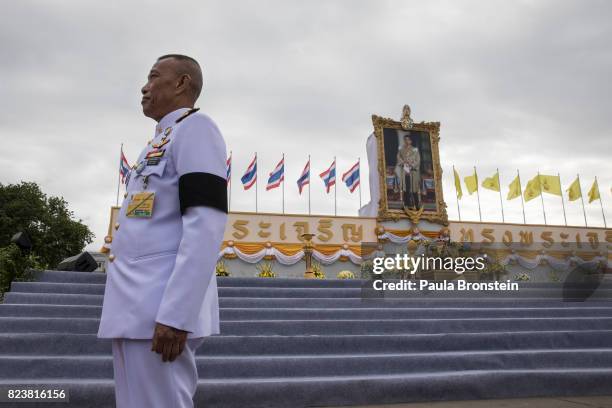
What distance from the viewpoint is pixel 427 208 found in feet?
61.1

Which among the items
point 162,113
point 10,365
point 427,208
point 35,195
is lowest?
point 10,365

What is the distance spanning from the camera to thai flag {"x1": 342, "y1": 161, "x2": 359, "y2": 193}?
19255mm

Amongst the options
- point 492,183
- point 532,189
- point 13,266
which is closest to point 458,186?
point 492,183

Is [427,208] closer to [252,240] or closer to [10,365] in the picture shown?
[252,240]

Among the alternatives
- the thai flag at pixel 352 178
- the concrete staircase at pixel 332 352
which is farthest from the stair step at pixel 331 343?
the thai flag at pixel 352 178

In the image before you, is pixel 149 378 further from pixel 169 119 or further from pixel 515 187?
pixel 515 187

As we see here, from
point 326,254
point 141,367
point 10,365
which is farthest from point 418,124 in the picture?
point 141,367

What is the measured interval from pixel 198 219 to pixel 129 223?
37 centimetres

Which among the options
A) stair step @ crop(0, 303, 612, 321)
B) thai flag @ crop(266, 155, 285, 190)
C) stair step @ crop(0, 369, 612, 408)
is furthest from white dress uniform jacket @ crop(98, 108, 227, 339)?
thai flag @ crop(266, 155, 285, 190)

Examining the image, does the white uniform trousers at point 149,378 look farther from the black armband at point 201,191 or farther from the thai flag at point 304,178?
the thai flag at point 304,178

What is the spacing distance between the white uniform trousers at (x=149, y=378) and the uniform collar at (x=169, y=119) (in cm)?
95

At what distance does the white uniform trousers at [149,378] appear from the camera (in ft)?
4.73

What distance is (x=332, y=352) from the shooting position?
5109 mm

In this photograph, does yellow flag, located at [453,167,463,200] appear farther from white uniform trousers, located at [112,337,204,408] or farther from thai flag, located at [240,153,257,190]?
white uniform trousers, located at [112,337,204,408]
